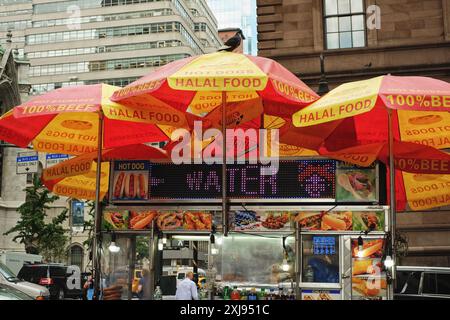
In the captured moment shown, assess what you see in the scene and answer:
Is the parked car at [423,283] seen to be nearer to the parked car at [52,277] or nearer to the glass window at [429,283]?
the glass window at [429,283]

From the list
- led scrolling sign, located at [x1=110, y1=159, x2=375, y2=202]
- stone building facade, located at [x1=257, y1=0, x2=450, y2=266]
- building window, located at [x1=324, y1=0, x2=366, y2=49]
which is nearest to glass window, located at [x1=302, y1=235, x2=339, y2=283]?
led scrolling sign, located at [x1=110, y1=159, x2=375, y2=202]

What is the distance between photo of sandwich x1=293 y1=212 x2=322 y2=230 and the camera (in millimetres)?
8008

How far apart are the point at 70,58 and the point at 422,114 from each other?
278ft

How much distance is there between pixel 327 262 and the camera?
812 cm

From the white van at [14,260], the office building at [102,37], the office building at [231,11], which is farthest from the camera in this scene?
the office building at [231,11]

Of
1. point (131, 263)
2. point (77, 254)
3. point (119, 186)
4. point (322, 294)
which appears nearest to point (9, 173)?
point (77, 254)

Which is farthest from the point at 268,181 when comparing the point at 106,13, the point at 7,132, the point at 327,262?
the point at 106,13

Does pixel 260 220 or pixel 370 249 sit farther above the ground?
pixel 260 220

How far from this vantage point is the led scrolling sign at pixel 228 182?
7.82 m

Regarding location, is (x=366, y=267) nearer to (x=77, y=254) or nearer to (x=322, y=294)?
(x=322, y=294)

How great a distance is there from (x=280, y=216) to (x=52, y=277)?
21537 mm

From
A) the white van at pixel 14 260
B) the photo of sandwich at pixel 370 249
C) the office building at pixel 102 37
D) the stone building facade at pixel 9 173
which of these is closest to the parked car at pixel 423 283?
the photo of sandwich at pixel 370 249

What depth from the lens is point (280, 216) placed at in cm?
807

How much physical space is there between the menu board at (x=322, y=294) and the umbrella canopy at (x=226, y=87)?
107 inches
